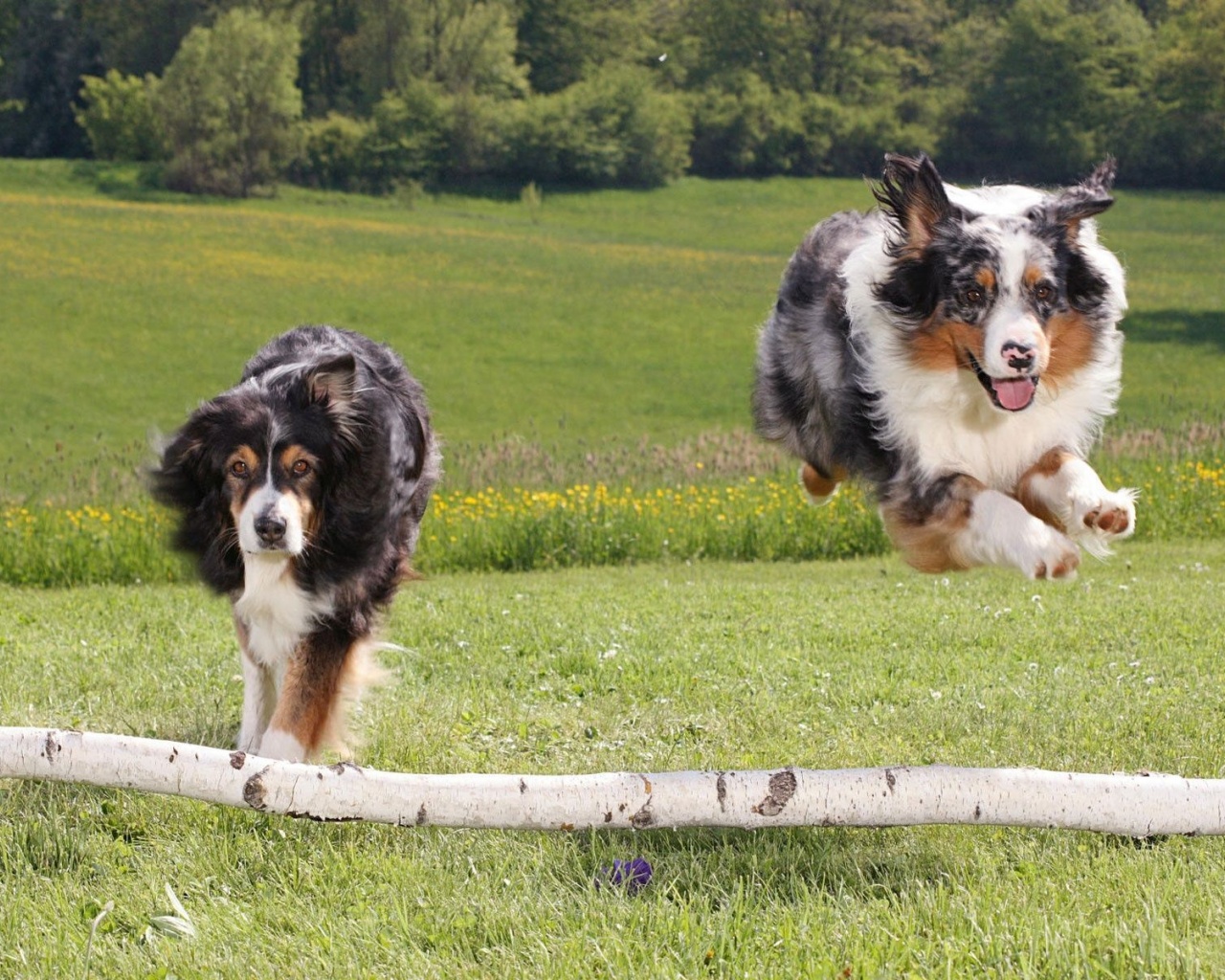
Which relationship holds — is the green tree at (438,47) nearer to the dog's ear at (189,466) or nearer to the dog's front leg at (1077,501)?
the dog's ear at (189,466)

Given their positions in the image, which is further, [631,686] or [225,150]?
[225,150]

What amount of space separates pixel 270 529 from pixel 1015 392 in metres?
2.38

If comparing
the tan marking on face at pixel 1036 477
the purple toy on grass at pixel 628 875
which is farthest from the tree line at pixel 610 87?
the tan marking on face at pixel 1036 477

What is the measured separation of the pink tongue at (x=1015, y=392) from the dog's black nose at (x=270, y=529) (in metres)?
2.30

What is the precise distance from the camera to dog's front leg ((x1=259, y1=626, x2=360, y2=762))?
5.59 metres

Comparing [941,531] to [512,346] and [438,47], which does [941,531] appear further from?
[438,47]

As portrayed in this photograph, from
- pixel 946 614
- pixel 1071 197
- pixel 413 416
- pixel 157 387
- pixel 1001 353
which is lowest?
pixel 157 387

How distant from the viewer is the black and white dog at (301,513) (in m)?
5.18

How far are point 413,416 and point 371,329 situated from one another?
2271cm

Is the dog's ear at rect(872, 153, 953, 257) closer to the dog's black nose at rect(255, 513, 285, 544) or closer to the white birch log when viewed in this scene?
the white birch log

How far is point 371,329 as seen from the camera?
93.6ft

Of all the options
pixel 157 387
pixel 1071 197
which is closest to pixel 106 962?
pixel 1071 197

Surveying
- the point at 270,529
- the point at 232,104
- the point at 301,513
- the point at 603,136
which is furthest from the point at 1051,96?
the point at 270,529

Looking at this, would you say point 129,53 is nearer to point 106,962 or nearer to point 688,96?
point 688,96
